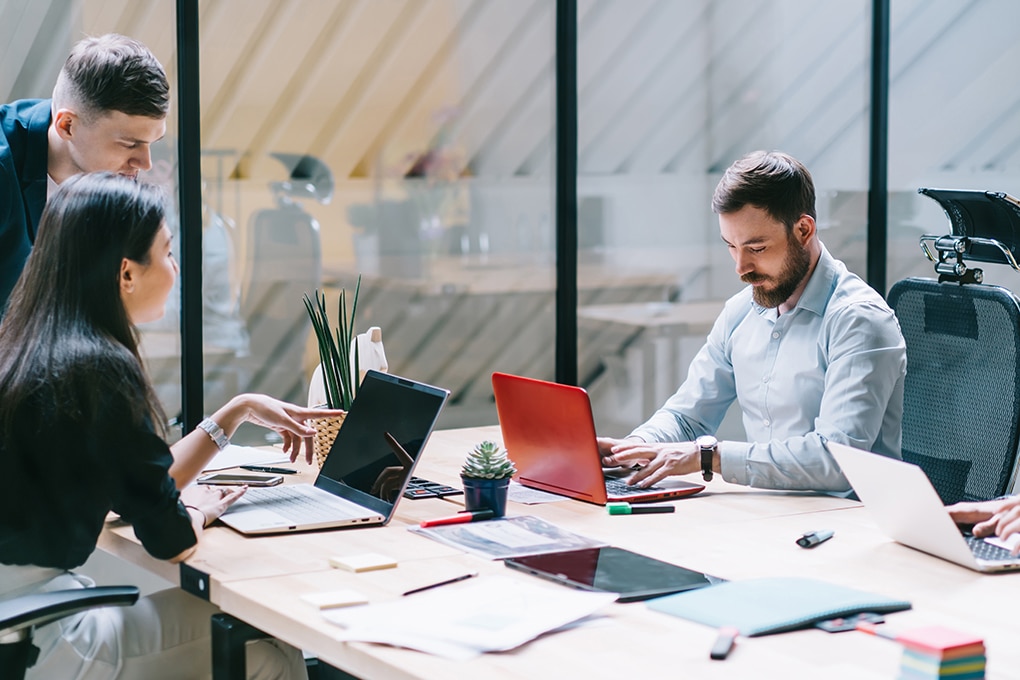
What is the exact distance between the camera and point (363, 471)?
2.36 meters

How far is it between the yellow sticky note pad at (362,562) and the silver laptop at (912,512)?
77 cm

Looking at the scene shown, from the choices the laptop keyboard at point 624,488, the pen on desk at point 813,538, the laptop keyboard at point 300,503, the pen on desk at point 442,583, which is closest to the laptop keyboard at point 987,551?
the pen on desk at point 813,538

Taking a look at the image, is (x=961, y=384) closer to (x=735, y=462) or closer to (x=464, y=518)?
(x=735, y=462)

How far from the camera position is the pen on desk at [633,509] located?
7.53 ft

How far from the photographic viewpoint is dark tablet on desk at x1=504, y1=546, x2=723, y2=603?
1.77m

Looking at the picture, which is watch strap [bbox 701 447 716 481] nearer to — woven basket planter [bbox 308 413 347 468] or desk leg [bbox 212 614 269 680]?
woven basket planter [bbox 308 413 347 468]

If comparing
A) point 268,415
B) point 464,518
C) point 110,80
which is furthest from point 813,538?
point 110,80

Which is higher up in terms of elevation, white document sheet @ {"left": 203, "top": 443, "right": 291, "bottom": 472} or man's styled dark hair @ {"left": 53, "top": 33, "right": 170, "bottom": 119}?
man's styled dark hair @ {"left": 53, "top": 33, "right": 170, "bottom": 119}

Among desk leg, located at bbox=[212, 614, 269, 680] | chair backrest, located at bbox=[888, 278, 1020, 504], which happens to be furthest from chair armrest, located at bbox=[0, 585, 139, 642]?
chair backrest, located at bbox=[888, 278, 1020, 504]

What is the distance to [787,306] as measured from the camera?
9.09 ft

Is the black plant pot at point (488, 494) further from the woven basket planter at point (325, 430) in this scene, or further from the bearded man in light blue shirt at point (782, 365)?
the woven basket planter at point (325, 430)

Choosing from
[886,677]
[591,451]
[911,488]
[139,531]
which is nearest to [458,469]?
[591,451]

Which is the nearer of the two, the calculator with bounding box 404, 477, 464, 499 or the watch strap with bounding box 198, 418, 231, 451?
the watch strap with bounding box 198, 418, 231, 451

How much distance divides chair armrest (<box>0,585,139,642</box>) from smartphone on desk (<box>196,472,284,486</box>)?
70cm
